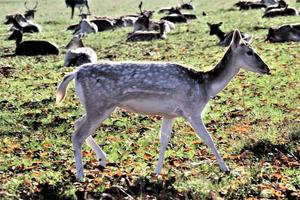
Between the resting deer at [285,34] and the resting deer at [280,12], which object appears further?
the resting deer at [280,12]

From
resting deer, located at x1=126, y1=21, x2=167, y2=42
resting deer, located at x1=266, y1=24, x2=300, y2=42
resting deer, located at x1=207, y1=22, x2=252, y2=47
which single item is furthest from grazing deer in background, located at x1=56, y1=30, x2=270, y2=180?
resting deer, located at x1=126, y1=21, x2=167, y2=42

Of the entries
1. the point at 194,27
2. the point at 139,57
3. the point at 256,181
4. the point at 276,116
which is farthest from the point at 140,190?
the point at 194,27

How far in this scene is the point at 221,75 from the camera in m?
7.52

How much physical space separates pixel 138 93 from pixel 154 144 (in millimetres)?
2136

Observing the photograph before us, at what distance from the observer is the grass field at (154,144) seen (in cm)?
643

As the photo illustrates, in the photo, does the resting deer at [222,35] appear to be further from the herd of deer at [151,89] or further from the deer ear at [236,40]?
the herd of deer at [151,89]

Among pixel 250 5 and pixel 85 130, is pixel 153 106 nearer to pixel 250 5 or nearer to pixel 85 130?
pixel 85 130

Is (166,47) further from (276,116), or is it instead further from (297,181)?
(297,181)

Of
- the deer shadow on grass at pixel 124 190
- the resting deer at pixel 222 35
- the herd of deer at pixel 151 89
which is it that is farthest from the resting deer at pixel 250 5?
the deer shadow on grass at pixel 124 190

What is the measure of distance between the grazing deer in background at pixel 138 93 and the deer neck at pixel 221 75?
0.01m

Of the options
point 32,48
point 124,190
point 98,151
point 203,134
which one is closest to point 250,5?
point 32,48

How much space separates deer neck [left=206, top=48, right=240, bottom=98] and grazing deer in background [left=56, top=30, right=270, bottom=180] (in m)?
0.01

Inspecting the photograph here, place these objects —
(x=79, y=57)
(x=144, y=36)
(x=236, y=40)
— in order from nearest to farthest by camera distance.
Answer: (x=236, y=40)
(x=79, y=57)
(x=144, y=36)

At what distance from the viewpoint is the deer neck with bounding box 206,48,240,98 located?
742cm
